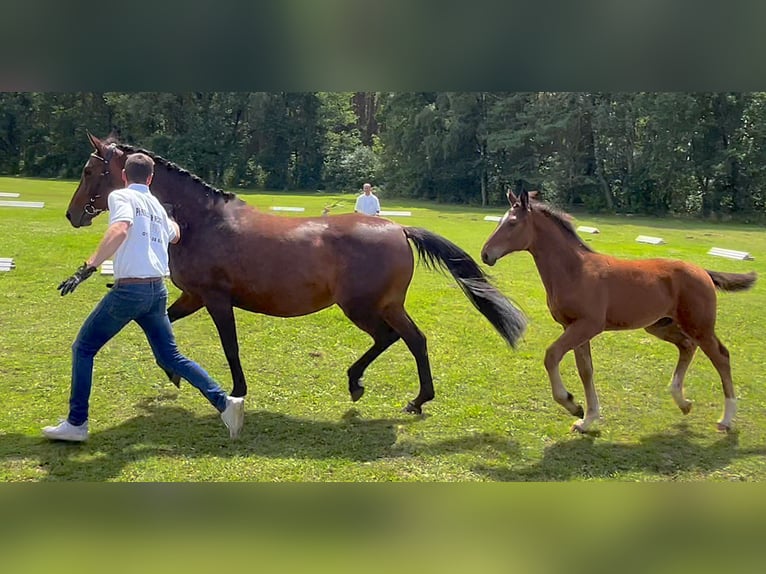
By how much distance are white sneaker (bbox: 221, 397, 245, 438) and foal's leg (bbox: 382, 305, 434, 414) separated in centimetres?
157

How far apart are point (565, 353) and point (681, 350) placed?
4.68 ft

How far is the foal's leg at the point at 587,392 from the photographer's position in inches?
222

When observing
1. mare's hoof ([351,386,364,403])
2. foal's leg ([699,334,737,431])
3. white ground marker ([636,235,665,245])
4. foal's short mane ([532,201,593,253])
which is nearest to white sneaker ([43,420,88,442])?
mare's hoof ([351,386,364,403])

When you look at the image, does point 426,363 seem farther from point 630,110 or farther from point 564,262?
point 630,110

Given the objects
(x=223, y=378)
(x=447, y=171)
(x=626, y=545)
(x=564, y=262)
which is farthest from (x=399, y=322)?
(x=447, y=171)

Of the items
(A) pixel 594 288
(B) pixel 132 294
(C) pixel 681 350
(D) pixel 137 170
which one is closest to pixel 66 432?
(B) pixel 132 294

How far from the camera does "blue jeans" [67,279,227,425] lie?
475cm

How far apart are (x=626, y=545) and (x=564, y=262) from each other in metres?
3.72

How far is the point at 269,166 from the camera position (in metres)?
40.5

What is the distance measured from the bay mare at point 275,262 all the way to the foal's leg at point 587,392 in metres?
0.56

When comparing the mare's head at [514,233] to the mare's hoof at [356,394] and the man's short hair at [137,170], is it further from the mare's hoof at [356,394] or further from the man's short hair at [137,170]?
the man's short hair at [137,170]

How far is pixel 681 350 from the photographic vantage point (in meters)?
6.28

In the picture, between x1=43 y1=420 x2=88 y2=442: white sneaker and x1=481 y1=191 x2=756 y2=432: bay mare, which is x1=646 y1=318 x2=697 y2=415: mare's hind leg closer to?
x1=481 y1=191 x2=756 y2=432: bay mare

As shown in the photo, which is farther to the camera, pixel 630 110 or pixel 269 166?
pixel 269 166
